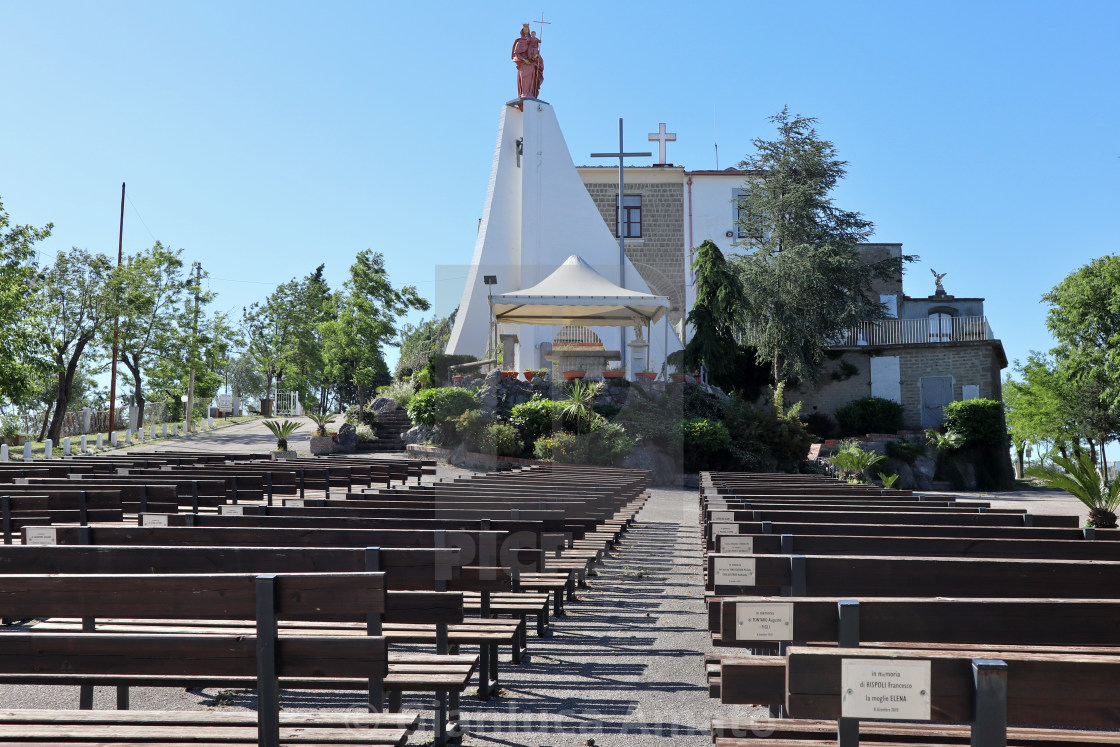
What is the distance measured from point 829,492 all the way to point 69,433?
36.2 metres

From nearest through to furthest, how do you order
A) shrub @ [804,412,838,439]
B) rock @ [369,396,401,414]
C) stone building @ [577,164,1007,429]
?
rock @ [369,396,401,414] < shrub @ [804,412,838,439] < stone building @ [577,164,1007,429]

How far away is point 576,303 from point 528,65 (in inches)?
672

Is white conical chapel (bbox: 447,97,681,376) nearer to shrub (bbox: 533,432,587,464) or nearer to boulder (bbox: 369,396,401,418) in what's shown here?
boulder (bbox: 369,396,401,418)

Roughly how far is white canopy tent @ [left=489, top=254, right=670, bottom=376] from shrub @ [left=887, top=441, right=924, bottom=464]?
902 cm

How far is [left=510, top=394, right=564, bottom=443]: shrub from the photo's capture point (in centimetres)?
2342

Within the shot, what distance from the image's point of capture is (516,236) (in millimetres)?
40656

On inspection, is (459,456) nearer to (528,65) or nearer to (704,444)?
(704,444)

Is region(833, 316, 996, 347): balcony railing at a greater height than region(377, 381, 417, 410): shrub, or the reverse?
region(833, 316, 996, 347): balcony railing

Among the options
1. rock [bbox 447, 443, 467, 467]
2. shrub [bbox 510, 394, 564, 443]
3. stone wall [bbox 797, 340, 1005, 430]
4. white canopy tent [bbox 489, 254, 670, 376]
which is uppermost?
white canopy tent [bbox 489, 254, 670, 376]

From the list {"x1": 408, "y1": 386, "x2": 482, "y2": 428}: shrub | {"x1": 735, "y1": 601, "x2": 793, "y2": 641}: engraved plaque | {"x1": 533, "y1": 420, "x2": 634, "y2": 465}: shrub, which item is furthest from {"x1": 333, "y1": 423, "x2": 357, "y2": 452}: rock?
{"x1": 735, "y1": 601, "x2": 793, "y2": 641}: engraved plaque

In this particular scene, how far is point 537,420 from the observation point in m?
23.6

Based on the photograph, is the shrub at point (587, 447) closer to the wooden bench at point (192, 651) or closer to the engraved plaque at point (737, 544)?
the engraved plaque at point (737, 544)

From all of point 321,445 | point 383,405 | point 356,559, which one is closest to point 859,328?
point 383,405

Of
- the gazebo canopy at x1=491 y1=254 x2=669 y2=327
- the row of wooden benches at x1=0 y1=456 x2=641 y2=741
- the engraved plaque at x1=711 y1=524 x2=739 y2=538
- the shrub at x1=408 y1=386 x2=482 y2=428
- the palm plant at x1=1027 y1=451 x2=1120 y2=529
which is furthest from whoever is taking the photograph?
the gazebo canopy at x1=491 y1=254 x2=669 y2=327
